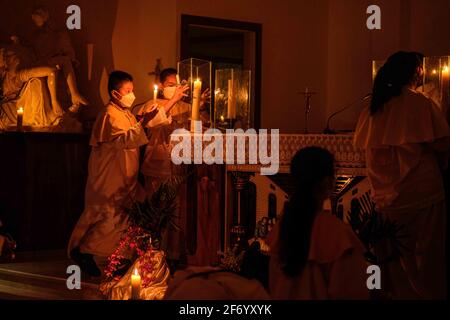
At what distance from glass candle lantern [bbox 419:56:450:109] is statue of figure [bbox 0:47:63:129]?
4.07 metres

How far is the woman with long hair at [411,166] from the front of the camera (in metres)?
5.39

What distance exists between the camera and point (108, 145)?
713cm

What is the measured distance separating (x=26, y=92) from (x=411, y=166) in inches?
184

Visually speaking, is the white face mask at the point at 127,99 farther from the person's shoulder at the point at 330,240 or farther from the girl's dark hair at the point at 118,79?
the person's shoulder at the point at 330,240

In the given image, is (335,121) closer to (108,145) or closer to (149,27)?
(149,27)

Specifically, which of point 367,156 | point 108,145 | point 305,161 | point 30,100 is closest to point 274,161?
point 367,156

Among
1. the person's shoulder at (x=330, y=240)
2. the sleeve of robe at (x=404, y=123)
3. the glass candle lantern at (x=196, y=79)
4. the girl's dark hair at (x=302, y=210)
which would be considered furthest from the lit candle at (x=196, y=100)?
the person's shoulder at (x=330, y=240)

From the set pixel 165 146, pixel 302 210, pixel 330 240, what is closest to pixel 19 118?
pixel 165 146

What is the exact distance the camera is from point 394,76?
17.9 ft

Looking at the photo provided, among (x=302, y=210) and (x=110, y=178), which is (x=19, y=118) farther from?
(x=302, y=210)

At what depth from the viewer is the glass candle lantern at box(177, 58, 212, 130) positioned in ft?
22.3

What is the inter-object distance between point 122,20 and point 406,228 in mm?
4875

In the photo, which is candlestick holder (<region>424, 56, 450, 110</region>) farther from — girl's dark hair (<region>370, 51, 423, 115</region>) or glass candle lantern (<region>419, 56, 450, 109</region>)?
girl's dark hair (<region>370, 51, 423, 115</region>)

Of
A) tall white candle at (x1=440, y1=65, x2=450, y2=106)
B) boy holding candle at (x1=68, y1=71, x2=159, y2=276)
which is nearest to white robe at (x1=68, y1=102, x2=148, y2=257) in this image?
boy holding candle at (x1=68, y1=71, x2=159, y2=276)
